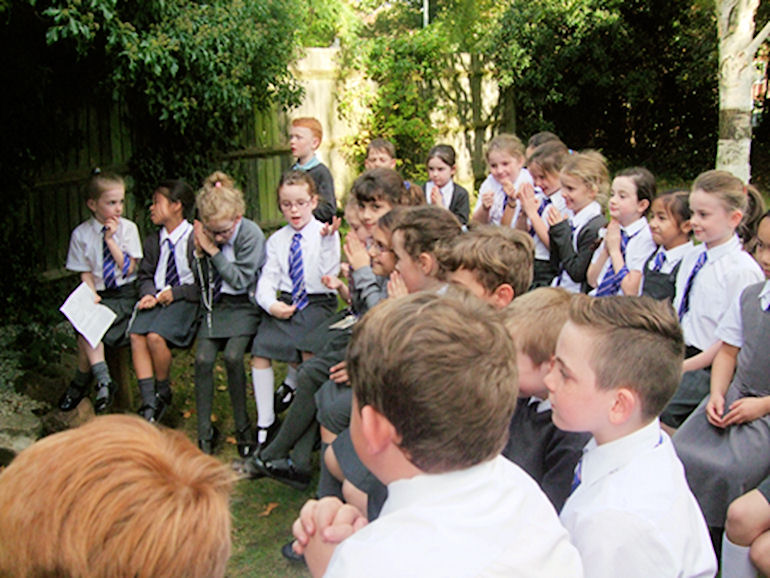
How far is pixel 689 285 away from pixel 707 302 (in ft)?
0.50

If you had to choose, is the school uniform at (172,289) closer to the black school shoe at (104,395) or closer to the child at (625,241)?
the black school shoe at (104,395)

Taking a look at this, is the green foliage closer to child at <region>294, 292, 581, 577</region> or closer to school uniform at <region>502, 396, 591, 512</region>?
school uniform at <region>502, 396, 591, 512</region>

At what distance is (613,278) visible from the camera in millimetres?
4512

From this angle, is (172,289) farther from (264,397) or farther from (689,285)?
(689,285)

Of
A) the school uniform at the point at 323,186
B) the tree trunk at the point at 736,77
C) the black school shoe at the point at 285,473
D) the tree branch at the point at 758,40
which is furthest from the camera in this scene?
the tree trunk at the point at 736,77

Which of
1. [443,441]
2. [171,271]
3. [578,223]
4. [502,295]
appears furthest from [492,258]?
[171,271]

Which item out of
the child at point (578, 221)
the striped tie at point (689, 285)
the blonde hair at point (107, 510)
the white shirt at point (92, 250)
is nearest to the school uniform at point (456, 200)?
the child at point (578, 221)

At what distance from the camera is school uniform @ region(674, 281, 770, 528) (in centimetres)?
286

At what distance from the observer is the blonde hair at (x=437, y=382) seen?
144 centimetres

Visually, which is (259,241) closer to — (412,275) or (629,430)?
(412,275)

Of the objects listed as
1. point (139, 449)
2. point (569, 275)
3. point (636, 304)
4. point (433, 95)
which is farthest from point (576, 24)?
point (139, 449)

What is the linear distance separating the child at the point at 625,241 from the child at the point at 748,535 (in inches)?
70.9

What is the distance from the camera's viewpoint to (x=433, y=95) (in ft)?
42.2

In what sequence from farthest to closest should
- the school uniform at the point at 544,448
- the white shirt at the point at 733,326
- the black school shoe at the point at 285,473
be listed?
1. the black school shoe at the point at 285,473
2. the white shirt at the point at 733,326
3. the school uniform at the point at 544,448
